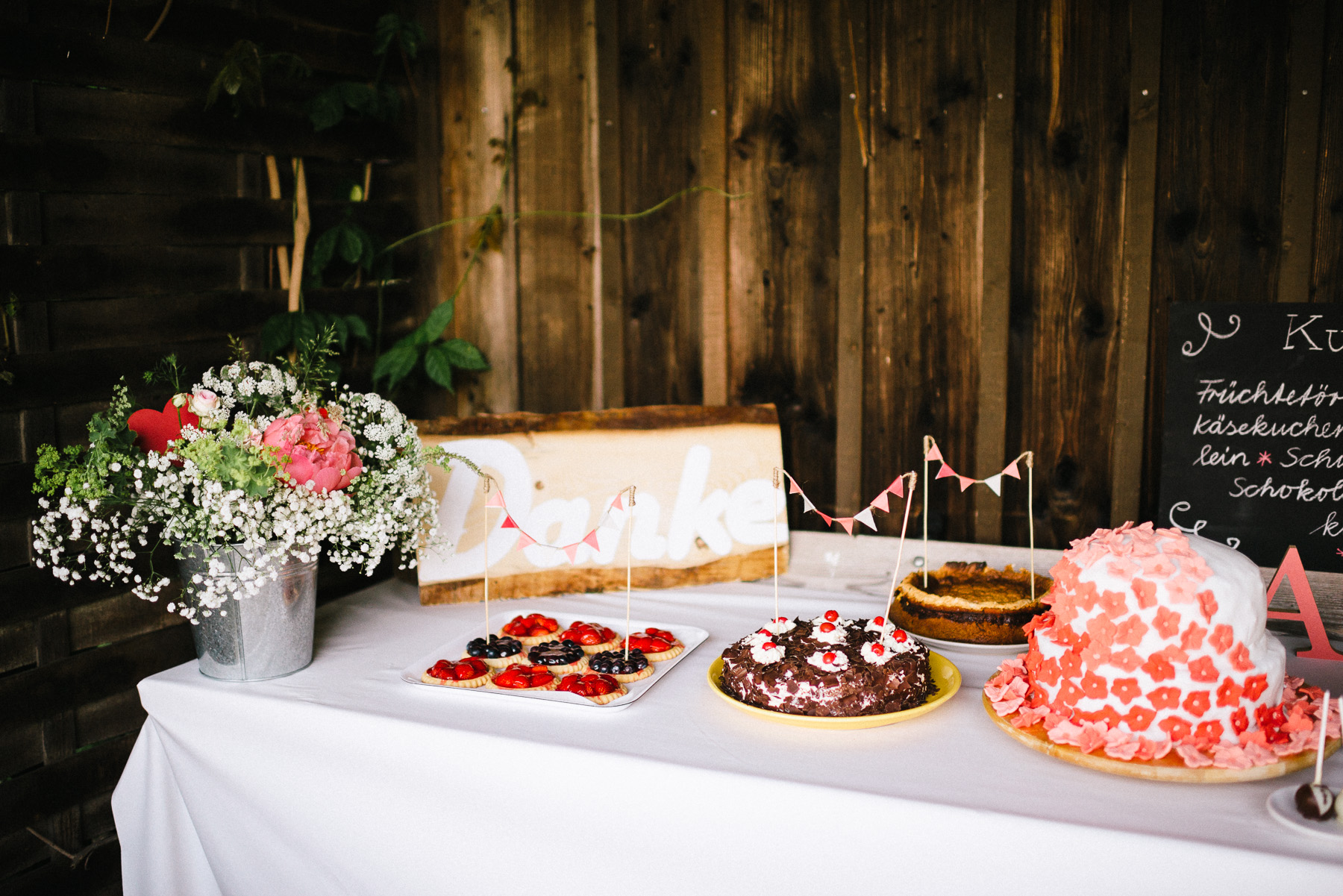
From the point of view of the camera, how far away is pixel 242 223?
75.1 inches

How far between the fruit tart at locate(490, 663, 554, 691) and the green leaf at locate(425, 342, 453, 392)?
86 centimetres

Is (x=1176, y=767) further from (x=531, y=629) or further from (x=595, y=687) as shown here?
(x=531, y=629)

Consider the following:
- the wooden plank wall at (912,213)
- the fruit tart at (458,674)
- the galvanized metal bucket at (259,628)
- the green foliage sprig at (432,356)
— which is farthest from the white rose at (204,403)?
the wooden plank wall at (912,213)

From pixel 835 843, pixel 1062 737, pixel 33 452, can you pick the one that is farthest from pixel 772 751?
pixel 33 452

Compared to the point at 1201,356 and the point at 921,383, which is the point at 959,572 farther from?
the point at 1201,356

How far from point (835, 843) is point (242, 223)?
1.54 meters

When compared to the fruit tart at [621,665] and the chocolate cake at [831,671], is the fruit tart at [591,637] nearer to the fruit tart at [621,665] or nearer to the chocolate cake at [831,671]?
the fruit tart at [621,665]

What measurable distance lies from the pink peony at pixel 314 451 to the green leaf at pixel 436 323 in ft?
2.31

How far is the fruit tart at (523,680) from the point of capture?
1445 millimetres

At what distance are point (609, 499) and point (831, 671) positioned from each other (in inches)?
29.5

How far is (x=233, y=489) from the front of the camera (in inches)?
54.6

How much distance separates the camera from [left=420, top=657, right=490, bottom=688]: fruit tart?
146 cm

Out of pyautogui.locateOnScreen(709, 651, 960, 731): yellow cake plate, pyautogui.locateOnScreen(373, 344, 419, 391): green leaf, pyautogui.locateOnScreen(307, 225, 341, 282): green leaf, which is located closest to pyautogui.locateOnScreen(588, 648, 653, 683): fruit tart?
pyautogui.locateOnScreen(709, 651, 960, 731): yellow cake plate

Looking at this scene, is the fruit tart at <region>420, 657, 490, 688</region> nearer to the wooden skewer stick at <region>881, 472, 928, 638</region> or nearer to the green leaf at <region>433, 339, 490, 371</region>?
the wooden skewer stick at <region>881, 472, 928, 638</region>
